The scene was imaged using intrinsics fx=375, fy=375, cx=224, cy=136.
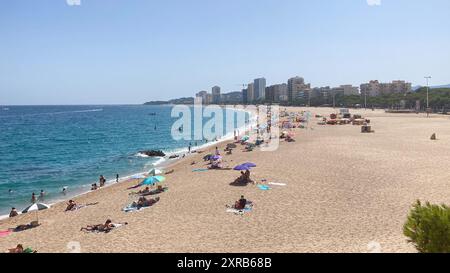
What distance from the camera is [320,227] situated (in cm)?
1376

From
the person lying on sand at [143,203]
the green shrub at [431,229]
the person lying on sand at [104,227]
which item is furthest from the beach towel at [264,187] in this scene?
the green shrub at [431,229]

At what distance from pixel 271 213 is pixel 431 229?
9.89m

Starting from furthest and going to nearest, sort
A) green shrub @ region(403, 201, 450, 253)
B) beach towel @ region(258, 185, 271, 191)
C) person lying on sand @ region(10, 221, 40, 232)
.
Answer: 1. beach towel @ region(258, 185, 271, 191)
2. person lying on sand @ region(10, 221, 40, 232)
3. green shrub @ region(403, 201, 450, 253)

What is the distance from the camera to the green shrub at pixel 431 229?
602 cm

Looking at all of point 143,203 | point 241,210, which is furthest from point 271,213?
point 143,203

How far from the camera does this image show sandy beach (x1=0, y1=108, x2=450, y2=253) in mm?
12672

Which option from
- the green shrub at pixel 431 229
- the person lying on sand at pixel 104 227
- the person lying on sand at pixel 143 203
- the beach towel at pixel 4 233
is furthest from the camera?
the person lying on sand at pixel 143 203

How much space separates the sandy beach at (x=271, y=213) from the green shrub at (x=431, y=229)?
16.4ft

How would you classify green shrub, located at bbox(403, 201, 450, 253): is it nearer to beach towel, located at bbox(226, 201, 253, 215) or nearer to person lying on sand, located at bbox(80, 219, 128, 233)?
beach towel, located at bbox(226, 201, 253, 215)

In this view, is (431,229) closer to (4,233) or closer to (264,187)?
(264,187)

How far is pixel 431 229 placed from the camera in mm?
6199

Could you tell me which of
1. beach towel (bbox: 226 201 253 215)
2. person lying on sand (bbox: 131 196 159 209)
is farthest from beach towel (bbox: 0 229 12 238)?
beach towel (bbox: 226 201 253 215)

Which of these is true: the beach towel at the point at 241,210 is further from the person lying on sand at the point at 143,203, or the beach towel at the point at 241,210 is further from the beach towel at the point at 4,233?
the beach towel at the point at 4,233

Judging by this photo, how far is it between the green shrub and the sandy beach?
16.4ft
